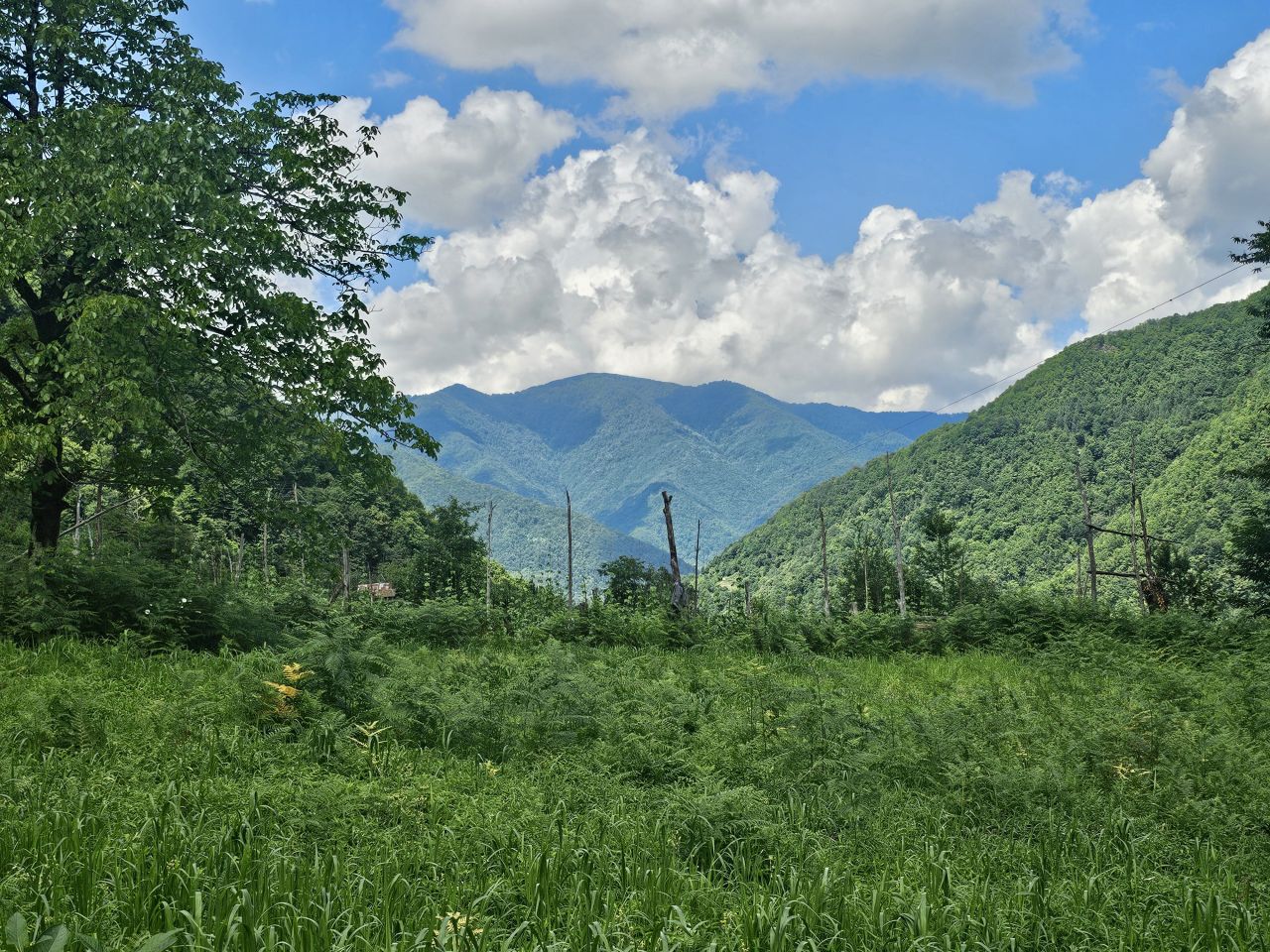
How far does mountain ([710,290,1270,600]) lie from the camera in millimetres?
101562

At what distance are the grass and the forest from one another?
34 millimetres

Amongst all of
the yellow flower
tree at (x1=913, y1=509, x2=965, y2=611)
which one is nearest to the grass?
the yellow flower

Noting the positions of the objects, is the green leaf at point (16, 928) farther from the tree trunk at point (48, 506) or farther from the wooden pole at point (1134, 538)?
the wooden pole at point (1134, 538)


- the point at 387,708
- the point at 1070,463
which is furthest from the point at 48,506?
the point at 1070,463

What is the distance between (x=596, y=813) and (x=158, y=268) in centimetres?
1113

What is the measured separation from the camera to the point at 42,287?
1369cm

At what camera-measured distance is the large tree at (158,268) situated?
11.7 metres

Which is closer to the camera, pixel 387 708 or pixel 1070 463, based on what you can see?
pixel 387 708

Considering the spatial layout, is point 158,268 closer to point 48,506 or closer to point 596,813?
point 48,506

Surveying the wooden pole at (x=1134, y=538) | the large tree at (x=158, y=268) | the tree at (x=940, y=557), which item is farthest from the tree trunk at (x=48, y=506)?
the tree at (x=940, y=557)

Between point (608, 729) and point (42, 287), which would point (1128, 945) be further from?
point (42, 287)

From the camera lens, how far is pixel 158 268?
1313cm

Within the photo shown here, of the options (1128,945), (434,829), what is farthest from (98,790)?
(1128,945)

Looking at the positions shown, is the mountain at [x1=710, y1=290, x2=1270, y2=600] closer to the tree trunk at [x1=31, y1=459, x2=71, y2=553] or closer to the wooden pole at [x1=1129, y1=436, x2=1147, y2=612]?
the wooden pole at [x1=1129, y1=436, x2=1147, y2=612]
